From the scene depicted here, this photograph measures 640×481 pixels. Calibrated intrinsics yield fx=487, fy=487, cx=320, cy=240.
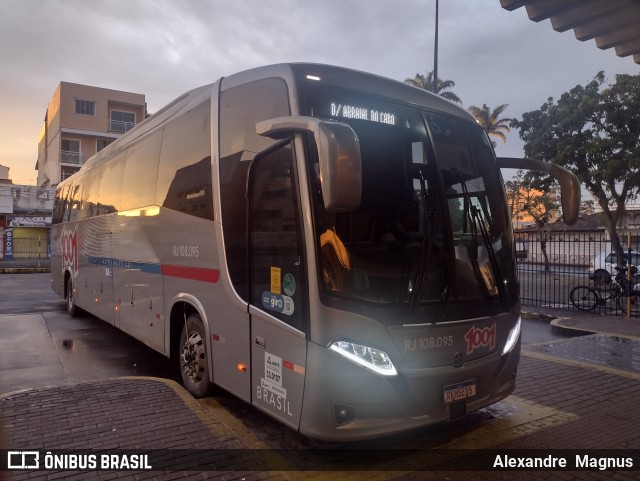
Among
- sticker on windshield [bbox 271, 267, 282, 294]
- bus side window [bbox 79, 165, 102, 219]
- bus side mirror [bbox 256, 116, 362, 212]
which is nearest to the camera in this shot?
bus side mirror [bbox 256, 116, 362, 212]

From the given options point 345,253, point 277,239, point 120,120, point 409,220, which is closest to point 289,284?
point 277,239

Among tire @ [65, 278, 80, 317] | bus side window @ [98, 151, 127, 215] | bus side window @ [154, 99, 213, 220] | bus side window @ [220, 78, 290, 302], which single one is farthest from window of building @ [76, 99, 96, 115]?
bus side window @ [220, 78, 290, 302]

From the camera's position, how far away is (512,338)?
15.3 feet

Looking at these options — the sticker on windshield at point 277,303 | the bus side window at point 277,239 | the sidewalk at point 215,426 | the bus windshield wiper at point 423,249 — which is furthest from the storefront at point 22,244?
the bus windshield wiper at point 423,249

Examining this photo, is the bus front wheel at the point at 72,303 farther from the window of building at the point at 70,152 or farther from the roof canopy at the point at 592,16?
the window of building at the point at 70,152

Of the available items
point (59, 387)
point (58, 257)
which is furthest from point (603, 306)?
point (58, 257)

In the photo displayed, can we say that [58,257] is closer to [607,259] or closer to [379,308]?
[379,308]

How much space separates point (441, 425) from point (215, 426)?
7.38ft

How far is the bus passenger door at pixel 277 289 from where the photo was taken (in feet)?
13.0

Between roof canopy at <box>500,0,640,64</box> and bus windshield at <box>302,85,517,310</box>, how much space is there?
2316mm

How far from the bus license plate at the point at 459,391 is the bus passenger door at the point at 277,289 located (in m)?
1.20

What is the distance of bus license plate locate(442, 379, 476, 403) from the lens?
3.99 m

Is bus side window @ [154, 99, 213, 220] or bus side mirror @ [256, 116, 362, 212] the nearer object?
bus side mirror @ [256, 116, 362, 212]

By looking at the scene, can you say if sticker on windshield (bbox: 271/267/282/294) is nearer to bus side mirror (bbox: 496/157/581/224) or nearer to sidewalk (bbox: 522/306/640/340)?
bus side mirror (bbox: 496/157/581/224)
